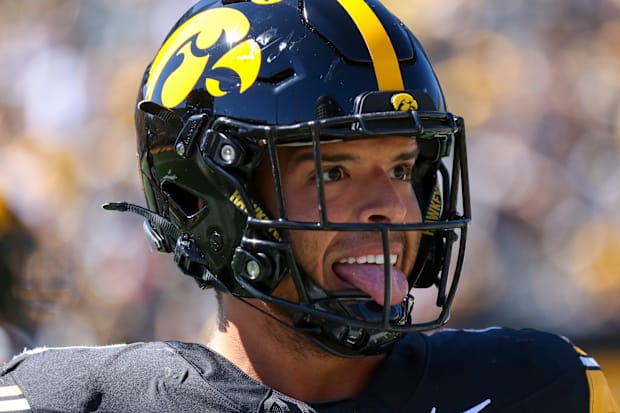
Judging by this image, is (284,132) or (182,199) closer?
(284,132)

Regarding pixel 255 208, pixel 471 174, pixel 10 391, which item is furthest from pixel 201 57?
pixel 471 174

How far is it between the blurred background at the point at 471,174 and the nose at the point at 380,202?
2647mm

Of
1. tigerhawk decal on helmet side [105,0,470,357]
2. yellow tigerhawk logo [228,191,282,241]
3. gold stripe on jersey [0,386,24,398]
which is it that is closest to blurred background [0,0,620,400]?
tigerhawk decal on helmet side [105,0,470,357]

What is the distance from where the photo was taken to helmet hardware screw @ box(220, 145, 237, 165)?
1782 millimetres

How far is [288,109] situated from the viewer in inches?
69.7

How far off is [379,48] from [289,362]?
2.02ft

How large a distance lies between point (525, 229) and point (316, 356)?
278 cm

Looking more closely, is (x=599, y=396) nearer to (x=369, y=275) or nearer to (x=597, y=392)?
(x=597, y=392)

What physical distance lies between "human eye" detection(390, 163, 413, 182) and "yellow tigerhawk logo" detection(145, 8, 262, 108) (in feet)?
1.05

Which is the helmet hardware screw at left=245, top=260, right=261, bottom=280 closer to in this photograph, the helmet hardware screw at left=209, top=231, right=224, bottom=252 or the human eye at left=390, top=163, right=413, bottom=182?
the helmet hardware screw at left=209, top=231, right=224, bottom=252

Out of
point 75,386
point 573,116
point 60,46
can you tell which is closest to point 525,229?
point 573,116

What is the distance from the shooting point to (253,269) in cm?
176

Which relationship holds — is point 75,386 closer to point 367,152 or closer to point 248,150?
point 248,150

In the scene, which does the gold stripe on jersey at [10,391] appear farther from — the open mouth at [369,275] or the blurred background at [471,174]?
the blurred background at [471,174]
